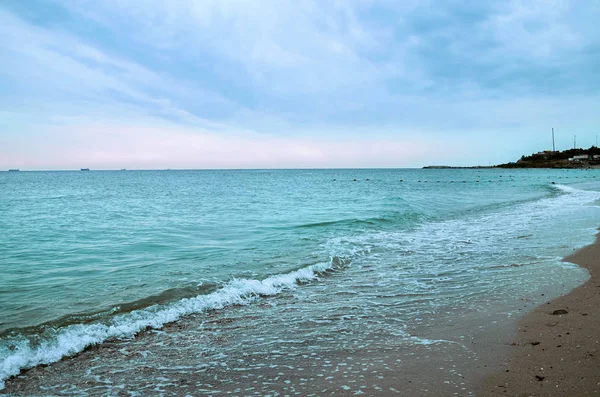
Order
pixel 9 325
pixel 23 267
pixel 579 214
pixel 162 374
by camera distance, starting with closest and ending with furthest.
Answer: pixel 162 374 < pixel 9 325 < pixel 23 267 < pixel 579 214

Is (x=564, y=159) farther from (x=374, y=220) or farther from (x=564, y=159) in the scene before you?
(x=374, y=220)

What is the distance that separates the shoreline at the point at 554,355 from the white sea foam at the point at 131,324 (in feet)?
16.1

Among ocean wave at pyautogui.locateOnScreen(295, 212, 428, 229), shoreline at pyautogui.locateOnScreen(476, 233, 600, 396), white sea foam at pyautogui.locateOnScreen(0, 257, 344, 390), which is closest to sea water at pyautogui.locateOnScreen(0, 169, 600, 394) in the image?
white sea foam at pyautogui.locateOnScreen(0, 257, 344, 390)

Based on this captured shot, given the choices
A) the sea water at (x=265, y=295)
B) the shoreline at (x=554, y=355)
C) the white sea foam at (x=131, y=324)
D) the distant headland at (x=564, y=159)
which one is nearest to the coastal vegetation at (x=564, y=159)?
the distant headland at (x=564, y=159)

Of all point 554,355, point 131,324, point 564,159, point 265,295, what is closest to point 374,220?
point 265,295

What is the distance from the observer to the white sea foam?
5.39m

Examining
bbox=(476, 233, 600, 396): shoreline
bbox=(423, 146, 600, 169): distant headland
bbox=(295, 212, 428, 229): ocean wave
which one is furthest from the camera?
bbox=(423, 146, 600, 169): distant headland

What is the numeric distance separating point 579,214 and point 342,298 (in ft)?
60.3

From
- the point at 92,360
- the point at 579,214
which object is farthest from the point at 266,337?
the point at 579,214

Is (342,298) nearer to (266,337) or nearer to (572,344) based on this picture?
(266,337)

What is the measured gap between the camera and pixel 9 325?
261 inches

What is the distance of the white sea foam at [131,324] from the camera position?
17.7 feet

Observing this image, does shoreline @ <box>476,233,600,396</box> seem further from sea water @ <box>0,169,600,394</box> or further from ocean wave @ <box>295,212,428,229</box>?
ocean wave @ <box>295,212,428,229</box>

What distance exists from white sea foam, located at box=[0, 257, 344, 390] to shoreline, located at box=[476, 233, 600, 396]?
16.1 feet
